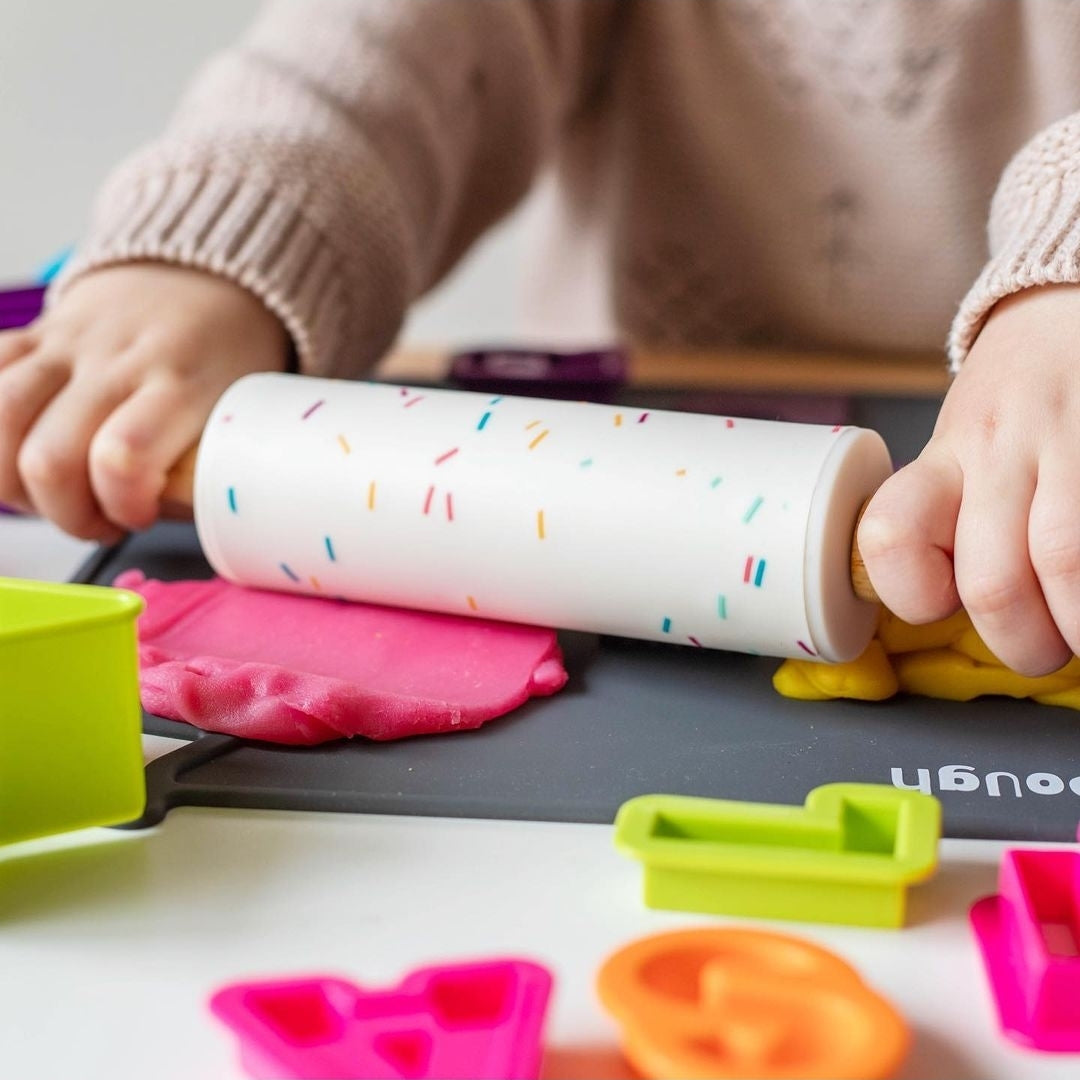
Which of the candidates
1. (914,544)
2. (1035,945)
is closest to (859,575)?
(914,544)

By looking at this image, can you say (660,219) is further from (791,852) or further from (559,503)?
(791,852)

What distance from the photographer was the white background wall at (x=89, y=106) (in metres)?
1.13

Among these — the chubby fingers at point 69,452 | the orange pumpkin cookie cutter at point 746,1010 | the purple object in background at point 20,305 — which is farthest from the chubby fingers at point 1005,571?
the purple object in background at point 20,305

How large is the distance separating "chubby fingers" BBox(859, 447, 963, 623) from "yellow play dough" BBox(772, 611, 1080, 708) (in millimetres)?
39

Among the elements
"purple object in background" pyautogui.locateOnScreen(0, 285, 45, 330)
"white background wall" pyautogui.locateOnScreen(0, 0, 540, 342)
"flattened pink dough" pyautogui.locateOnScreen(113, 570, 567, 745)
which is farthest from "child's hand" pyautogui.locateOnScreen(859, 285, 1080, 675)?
"white background wall" pyautogui.locateOnScreen(0, 0, 540, 342)

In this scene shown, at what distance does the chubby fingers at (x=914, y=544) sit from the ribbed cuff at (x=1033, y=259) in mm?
100

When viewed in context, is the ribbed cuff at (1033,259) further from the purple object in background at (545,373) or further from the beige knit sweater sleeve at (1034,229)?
the purple object in background at (545,373)

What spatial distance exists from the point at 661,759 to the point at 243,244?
34 centimetres

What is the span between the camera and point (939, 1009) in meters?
0.32

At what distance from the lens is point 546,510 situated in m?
0.47

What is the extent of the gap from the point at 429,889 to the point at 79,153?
1.10 metres

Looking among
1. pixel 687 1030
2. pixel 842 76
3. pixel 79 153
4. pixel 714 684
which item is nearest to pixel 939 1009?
pixel 687 1030

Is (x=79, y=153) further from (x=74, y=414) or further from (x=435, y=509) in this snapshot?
(x=435, y=509)

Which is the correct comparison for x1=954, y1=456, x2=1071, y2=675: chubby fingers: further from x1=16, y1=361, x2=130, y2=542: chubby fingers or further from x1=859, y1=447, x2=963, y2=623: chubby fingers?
x1=16, y1=361, x2=130, y2=542: chubby fingers
